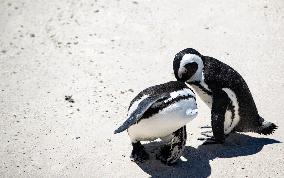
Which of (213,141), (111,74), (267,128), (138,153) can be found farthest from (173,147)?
→ (111,74)

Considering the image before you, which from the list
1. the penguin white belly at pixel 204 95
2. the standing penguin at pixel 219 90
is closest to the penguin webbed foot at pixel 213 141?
the standing penguin at pixel 219 90

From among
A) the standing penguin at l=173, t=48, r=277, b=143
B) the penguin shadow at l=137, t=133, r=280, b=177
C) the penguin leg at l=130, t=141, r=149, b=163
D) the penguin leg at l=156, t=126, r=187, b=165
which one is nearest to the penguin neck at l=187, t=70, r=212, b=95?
the standing penguin at l=173, t=48, r=277, b=143

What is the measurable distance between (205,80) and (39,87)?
148cm

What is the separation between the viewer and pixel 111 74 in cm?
400

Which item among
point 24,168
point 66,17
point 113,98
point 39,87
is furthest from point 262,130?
point 66,17

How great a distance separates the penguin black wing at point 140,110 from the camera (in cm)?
264

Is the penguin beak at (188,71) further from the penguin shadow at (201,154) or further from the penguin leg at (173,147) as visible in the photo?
the penguin shadow at (201,154)

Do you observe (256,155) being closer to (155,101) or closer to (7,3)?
(155,101)

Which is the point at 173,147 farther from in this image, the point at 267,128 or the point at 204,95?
the point at 267,128

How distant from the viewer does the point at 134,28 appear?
4.59 m

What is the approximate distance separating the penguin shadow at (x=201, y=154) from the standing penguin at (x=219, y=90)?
77mm

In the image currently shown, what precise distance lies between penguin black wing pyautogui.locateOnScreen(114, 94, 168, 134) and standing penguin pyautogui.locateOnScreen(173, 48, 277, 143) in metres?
0.27

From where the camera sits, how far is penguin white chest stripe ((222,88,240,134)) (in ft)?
9.84

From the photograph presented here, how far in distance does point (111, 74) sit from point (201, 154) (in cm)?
121
